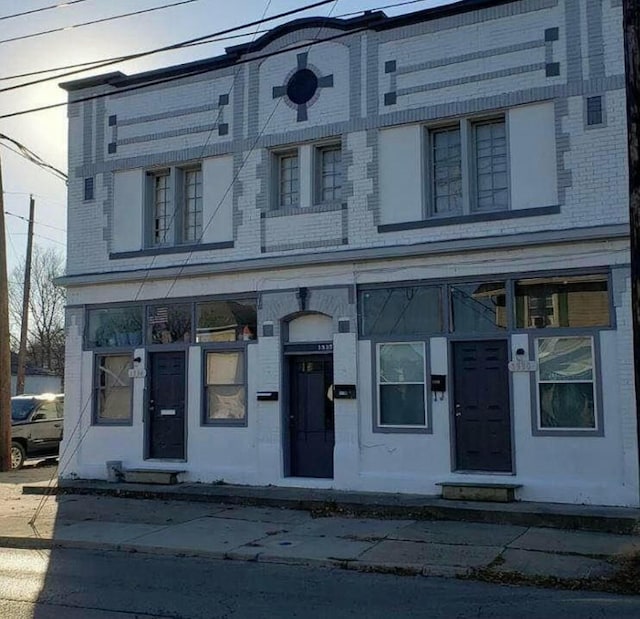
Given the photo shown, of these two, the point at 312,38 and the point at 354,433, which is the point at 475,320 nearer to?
the point at 354,433

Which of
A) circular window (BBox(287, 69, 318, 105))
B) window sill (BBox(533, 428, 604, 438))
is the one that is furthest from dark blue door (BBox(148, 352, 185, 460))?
window sill (BBox(533, 428, 604, 438))

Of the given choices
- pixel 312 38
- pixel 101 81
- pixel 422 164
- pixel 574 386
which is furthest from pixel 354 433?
pixel 101 81

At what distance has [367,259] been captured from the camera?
13.8 m

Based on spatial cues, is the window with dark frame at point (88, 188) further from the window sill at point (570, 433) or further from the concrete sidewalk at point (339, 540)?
the window sill at point (570, 433)

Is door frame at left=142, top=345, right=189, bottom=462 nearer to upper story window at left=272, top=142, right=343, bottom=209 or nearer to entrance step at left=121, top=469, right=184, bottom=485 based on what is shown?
entrance step at left=121, top=469, right=184, bottom=485

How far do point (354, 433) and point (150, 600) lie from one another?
6.31m

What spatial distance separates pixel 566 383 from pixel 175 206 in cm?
791

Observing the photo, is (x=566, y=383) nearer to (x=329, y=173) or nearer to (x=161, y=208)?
(x=329, y=173)

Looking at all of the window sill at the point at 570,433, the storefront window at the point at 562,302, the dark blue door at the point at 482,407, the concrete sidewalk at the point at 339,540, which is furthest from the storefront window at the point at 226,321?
the window sill at the point at 570,433

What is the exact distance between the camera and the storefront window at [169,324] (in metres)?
15.6

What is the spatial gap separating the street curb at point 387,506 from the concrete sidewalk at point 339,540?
0.55ft

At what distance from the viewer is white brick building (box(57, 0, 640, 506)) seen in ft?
41.0

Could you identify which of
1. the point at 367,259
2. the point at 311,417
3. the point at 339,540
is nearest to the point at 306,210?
the point at 367,259

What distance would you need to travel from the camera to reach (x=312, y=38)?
14.8 meters
